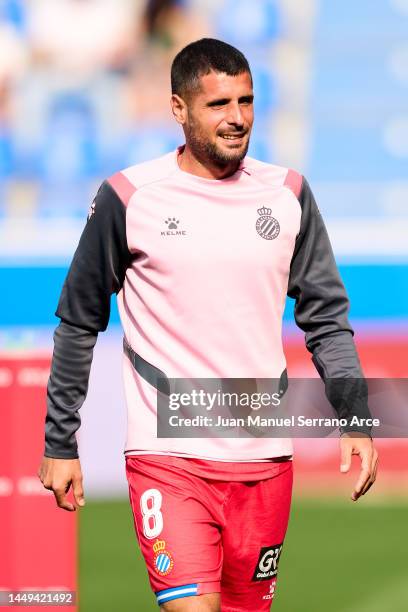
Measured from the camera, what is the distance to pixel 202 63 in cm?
421

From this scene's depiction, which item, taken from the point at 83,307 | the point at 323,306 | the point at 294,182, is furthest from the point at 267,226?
Result: the point at 83,307

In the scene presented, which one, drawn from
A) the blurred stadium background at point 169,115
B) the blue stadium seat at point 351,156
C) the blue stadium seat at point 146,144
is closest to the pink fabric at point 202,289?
the blurred stadium background at point 169,115

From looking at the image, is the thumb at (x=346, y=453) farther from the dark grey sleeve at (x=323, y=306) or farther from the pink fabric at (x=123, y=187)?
the pink fabric at (x=123, y=187)

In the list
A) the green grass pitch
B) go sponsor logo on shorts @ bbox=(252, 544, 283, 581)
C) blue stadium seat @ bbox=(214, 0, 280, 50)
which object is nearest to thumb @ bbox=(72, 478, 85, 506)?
go sponsor logo on shorts @ bbox=(252, 544, 283, 581)

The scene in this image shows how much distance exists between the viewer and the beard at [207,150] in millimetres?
4168

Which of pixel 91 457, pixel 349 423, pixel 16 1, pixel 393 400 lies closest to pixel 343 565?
pixel 393 400

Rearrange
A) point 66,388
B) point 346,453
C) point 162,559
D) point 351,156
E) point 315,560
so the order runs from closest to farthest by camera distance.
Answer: point 162,559, point 346,453, point 66,388, point 315,560, point 351,156

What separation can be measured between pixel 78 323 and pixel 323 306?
71 centimetres

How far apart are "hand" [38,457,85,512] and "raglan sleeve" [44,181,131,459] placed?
0.02 m

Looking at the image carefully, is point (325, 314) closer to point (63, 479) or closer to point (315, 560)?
point (63, 479)

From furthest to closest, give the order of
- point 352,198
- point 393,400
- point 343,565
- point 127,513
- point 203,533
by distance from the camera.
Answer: point 352,198 → point 127,513 → point 343,565 → point 393,400 → point 203,533

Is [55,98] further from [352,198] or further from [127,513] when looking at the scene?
[127,513]

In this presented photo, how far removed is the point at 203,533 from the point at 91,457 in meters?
5.12

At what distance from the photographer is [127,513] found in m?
8.69
